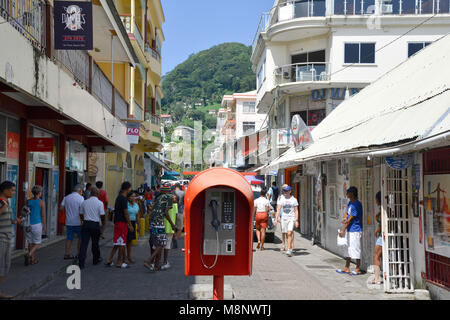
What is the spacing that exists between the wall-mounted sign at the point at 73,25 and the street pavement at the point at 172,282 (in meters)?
4.62

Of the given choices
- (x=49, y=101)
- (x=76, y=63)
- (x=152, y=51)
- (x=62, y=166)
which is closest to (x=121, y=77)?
(x=152, y=51)

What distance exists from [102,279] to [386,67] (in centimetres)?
2522

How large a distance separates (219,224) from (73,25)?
684 cm

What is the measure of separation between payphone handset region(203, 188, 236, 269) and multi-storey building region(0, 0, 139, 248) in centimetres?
409

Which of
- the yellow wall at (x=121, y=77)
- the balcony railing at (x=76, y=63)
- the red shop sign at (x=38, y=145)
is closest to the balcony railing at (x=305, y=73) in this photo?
the yellow wall at (x=121, y=77)

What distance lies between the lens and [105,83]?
16.1 metres

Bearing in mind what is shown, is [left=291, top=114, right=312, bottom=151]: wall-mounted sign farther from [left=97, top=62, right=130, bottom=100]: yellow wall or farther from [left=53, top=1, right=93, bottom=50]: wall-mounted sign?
[left=97, top=62, right=130, bottom=100]: yellow wall

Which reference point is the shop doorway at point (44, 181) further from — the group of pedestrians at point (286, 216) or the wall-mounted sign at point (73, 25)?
the group of pedestrians at point (286, 216)

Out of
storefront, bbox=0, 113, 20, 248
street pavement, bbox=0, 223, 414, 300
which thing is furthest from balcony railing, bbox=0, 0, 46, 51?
street pavement, bbox=0, 223, 414, 300

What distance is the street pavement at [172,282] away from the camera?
7938 millimetres

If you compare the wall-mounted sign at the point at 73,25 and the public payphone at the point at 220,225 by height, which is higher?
the wall-mounted sign at the point at 73,25

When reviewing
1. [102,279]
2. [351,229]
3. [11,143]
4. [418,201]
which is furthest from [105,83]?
[418,201]

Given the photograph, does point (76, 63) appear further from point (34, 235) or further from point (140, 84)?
point (140, 84)
